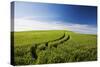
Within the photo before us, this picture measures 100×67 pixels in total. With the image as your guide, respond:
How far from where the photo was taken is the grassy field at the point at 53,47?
2510mm

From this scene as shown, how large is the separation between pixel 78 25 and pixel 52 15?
0.42 metres

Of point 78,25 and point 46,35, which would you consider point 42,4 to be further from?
point 78,25

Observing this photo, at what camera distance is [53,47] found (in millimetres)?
2672

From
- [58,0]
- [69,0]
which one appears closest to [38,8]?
[58,0]

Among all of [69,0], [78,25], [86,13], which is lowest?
[78,25]

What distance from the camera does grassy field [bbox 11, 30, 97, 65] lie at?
251 centimetres

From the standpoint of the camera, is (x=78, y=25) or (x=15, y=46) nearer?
(x=15, y=46)

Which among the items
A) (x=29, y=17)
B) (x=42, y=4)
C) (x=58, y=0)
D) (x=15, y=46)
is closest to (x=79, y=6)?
(x=58, y=0)

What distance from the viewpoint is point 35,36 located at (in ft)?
8.45

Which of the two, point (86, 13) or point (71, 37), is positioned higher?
point (86, 13)
